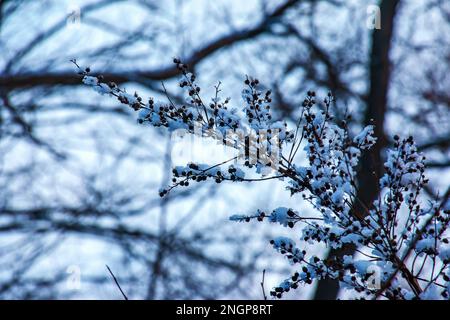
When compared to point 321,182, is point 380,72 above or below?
above

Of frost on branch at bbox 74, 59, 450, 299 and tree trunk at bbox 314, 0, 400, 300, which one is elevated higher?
Answer: tree trunk at bbox 314, 0, 400, 300

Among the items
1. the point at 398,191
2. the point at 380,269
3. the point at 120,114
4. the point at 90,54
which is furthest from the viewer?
the point at 120,114

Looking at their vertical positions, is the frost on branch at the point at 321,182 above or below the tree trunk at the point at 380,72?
below

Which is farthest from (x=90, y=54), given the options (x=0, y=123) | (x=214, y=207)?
(x=214, y=207)

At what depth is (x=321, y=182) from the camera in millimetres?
2113

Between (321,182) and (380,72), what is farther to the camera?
(380,72)

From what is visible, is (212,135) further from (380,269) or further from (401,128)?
(401,128)

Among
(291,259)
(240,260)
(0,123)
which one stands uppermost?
(0,123)

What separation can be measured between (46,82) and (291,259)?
7.50m

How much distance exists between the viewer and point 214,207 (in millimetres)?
9734

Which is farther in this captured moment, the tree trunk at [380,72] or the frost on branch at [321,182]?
the tree trunk at [380,72]

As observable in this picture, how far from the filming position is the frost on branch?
6.68 feet

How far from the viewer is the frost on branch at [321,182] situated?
204 centimetres

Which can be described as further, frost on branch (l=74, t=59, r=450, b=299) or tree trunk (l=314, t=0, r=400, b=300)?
tree trunk (l=314, t=0, r=400, b=300)
